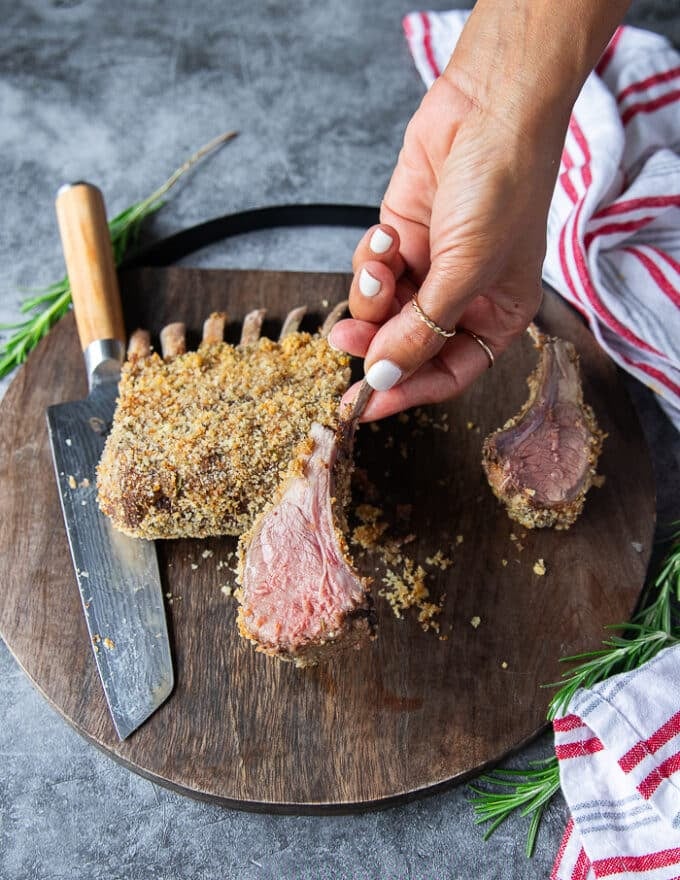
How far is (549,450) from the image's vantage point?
9.12 feet

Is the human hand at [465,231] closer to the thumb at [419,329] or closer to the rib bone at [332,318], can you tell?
the thumb at [419,329]

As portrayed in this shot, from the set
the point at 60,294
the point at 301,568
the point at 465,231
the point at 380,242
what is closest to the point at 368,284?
the point at 380,242

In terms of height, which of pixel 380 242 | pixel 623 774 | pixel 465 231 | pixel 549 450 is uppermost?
pixel 465 231

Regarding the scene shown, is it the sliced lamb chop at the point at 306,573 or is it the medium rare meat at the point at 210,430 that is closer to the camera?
the sliced lamb chop at the point at 306,573

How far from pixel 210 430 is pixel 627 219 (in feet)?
5.93

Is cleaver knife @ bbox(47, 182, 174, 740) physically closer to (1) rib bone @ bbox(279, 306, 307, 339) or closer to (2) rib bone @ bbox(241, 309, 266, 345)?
(2) rib bone @ bbox(241, 309, 266, 345)

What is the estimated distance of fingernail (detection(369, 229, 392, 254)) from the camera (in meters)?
2.76

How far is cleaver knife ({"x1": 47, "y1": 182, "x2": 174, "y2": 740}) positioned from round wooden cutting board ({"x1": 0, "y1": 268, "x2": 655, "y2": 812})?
0.06 metres

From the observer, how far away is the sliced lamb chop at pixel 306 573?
7.70 feet

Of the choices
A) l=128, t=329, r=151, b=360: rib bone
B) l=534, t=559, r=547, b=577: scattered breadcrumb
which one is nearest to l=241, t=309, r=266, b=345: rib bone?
l=128, t=329, r=151, b=360: rib bone

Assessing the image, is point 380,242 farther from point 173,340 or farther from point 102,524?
point 102,524

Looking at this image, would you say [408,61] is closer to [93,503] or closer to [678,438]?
[678,438]

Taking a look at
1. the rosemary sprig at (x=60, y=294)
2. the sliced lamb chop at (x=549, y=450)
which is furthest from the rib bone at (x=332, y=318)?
the rosemary sprig at (x=60, y=294)

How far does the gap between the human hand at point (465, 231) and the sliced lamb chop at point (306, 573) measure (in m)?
0.24
